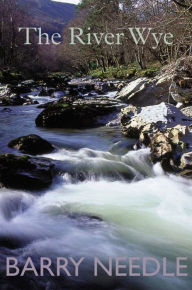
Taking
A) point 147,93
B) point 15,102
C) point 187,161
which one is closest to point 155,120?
point 187,161

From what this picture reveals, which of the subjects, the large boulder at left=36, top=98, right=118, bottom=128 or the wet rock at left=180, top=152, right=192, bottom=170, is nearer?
the wet rock at left=180, top=152, right=192, bottom=170

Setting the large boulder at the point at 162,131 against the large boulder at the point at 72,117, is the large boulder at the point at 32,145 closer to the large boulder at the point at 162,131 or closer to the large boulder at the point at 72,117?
the large boulder at the point at 162,131

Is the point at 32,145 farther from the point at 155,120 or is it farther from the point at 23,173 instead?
the point at 155,120

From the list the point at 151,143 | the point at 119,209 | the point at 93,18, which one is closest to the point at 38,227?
the point at 119,209

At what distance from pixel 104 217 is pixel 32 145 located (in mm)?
3309

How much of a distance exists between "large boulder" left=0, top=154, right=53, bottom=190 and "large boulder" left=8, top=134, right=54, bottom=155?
133cm

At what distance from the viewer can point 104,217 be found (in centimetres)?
494

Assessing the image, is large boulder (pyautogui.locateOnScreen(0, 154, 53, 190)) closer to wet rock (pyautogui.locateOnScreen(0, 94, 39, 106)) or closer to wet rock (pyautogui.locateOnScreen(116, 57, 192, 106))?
wet rock (pyautogui.locateOnScreen(116, 57, 192, 106))

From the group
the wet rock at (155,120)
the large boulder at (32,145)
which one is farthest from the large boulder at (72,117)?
the large boulder at (32,145)

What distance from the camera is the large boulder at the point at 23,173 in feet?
18.7

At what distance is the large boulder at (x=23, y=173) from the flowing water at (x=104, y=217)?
209mm

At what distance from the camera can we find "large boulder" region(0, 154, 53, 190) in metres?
5.70

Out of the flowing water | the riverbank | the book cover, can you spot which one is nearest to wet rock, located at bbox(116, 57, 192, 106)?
the book cover

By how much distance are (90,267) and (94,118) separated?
786 centimetres
